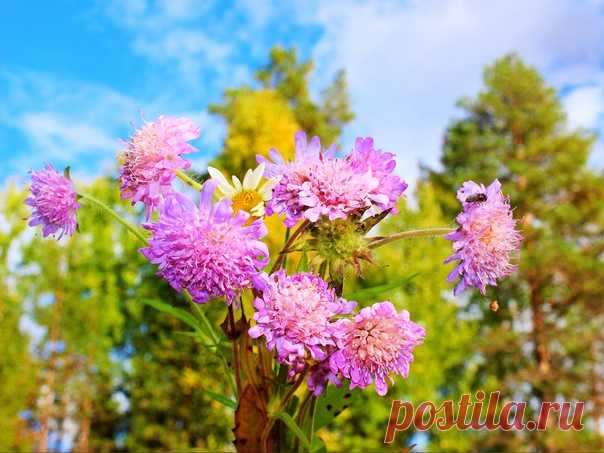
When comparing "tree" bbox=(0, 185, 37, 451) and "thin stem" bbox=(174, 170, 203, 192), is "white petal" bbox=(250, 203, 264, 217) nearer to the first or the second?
"thin stem" bbox=(174, 170, 203, 192)

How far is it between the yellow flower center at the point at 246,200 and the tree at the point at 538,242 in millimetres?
9173

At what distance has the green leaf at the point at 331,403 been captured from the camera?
3.41 feet

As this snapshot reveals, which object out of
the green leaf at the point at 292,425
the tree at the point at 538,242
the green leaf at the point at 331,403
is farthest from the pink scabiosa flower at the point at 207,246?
the tree at the point at 538,242

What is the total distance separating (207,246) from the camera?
0.80 meters

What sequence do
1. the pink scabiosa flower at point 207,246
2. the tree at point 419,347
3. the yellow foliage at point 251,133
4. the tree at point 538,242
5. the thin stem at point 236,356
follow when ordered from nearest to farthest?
the pink scabiosa flower at point 207,246, the thin stem at point 236,356, the tree at point 419,347, the yellow foliage at point 251,133, the tree at point 538,242

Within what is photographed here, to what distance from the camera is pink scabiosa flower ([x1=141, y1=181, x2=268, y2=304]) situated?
0.81 metres

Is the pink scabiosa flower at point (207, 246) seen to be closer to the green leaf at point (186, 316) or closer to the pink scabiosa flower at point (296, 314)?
the pink scabiosa flower at point (296, 314)

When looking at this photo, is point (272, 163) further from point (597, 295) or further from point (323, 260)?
point (597, 295)

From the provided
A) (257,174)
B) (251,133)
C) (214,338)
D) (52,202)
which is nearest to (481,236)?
(257,174)

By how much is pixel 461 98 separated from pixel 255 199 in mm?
11926

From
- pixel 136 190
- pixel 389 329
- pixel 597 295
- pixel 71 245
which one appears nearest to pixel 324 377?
pixel 389 329

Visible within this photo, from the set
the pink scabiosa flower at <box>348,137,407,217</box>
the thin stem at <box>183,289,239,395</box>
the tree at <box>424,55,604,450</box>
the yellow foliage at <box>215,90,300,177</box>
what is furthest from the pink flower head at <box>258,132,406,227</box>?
the tree at <box>424,55,604,450</box>

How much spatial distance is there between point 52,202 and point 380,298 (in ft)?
11.0

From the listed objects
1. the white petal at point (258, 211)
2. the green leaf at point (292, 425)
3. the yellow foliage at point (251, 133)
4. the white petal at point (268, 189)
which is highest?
the yellow foliage at point (251, 133)
